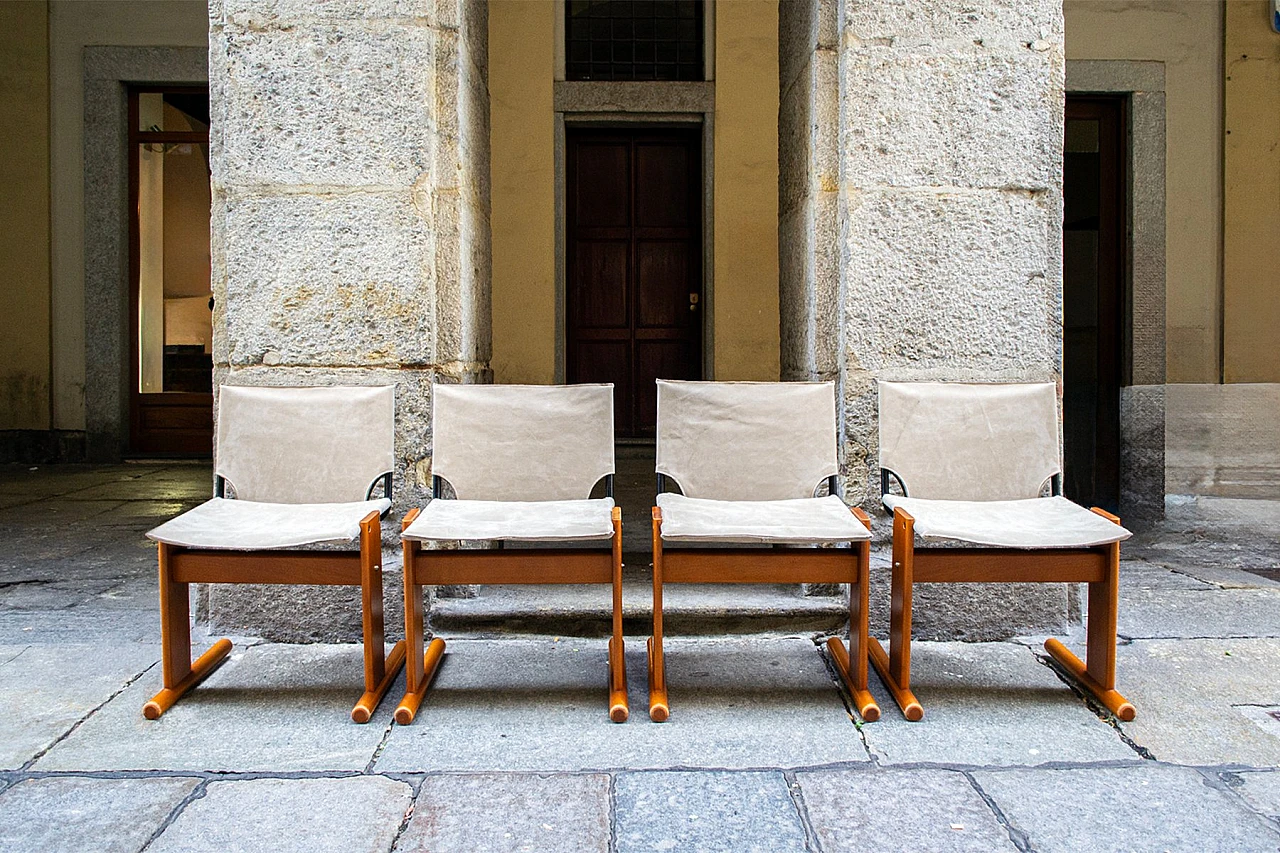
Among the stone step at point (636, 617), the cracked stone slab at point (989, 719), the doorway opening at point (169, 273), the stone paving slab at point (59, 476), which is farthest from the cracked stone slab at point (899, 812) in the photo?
the doorway opening at point (169, 273)

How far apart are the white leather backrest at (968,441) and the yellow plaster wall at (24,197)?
267 inches

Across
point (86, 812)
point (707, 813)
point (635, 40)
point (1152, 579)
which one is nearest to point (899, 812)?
point (707, 813)

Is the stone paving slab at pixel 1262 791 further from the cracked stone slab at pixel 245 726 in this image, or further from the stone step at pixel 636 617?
the cracked stone slab at pixel 245 726

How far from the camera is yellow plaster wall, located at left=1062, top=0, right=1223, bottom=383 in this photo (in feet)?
19.2

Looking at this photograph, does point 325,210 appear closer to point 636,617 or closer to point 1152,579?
point 636,617

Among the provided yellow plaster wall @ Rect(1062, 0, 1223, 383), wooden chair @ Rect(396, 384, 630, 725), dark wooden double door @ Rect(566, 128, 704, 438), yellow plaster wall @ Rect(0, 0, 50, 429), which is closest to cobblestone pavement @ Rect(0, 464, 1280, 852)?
wooden chair @ Rect(396, 384, 630, 725)

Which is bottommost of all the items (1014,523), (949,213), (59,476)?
(59,476)

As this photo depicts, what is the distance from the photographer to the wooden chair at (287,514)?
94.1 inches

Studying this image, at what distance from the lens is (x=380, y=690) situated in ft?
8.04

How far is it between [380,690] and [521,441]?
801mm

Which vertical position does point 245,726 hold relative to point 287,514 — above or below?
below

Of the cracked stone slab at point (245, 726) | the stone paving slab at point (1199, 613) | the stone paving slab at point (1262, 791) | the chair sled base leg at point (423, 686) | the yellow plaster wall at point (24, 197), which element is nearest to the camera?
the stone paving slab at point (1262, 791)

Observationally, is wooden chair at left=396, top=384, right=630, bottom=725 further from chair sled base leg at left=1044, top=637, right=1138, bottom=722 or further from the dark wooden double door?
the dark wooden double door

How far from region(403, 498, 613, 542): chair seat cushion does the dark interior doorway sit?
14.8ft
